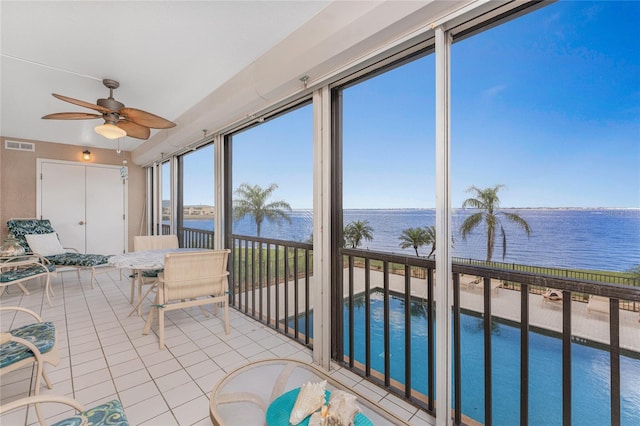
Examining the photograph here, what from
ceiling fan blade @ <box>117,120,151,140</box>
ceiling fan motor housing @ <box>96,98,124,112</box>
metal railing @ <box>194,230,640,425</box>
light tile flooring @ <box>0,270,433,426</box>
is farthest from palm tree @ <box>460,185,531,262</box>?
ceiling fan blade @ <box>117,120,151,140</box>

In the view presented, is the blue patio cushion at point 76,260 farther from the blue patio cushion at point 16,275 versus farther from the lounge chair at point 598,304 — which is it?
the lounge chair at point 598,304

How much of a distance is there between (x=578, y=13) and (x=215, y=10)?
2079 millimetres

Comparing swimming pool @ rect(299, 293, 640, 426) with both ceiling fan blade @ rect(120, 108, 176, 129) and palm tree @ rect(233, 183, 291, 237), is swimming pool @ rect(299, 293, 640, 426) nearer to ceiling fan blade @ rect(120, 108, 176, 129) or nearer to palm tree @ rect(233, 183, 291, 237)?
palm tree @ rect(233, 183, 291, 237)

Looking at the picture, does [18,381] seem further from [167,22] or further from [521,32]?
[521,32]

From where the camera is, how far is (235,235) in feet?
11.2

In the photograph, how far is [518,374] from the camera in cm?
140

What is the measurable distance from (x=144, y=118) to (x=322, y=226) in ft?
7.18

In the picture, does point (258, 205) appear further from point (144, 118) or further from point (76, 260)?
point (76, 260)

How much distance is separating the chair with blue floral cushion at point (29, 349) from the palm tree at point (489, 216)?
2507 mm

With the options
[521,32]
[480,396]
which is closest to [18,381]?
[480,396]

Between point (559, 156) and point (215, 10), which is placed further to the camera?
point (215, 10)

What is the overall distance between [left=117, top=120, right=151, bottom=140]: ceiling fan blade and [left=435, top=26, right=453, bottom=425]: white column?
310 cm

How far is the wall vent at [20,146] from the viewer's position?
4916 millimetres

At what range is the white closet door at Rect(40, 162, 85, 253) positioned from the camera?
5320mm
